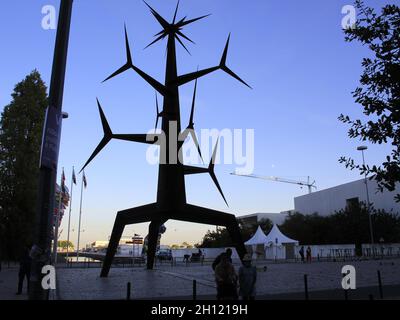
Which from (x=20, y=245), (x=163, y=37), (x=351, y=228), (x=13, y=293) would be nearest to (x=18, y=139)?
(x=20, y=245)

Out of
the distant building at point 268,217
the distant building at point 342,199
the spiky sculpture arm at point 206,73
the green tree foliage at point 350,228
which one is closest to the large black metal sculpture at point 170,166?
the spiky sculpture arm at point 206,73

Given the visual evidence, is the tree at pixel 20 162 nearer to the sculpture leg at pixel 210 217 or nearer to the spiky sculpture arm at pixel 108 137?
the spiky sculpture arm at pixel 108 137

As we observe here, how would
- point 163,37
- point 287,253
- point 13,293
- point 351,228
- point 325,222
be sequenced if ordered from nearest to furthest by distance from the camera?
point 13,293 < point 163,37 < point 287,253 < point 351,228 < point 325,222

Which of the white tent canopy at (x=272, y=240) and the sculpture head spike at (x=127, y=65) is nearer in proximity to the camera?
the sculpture head spike at (x=127, y=65)

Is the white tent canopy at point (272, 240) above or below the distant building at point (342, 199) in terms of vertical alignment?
below

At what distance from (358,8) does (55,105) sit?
593cm

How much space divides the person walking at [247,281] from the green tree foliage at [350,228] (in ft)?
232

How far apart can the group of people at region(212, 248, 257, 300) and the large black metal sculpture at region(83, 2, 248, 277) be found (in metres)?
14.7

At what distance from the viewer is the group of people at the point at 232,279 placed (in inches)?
368

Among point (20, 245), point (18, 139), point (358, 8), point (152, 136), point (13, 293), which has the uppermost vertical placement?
point (18, 139)

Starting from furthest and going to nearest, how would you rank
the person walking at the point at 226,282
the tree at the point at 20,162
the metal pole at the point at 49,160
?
the tree at the point at 20,162
the person walking at the point at 226,282
the metal pole at the point at 49,160

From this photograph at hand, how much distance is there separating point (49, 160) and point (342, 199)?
10994 cm
